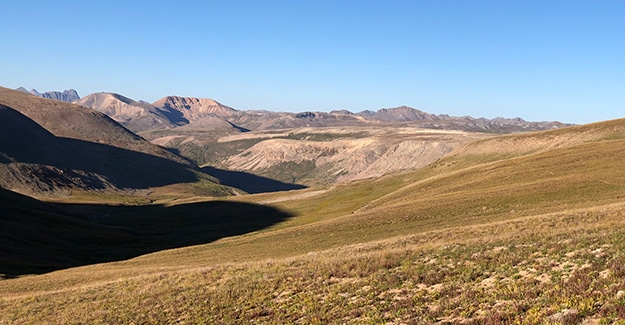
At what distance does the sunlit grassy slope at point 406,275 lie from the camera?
17.8 m

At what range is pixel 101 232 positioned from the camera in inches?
3378

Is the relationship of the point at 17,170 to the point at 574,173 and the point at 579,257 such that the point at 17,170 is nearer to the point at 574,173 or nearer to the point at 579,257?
the point at 574,173

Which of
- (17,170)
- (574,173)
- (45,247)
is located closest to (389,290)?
(574,173)

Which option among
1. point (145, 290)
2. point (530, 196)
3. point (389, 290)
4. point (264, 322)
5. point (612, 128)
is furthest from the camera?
point (612, 128)

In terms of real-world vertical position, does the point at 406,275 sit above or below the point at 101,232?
above

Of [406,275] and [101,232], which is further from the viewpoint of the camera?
[101,232]

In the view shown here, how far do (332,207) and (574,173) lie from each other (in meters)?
42.6

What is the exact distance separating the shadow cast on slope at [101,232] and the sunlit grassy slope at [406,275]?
35.6ft

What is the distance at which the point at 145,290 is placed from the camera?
31438 mm

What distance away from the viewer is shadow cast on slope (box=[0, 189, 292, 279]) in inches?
2466

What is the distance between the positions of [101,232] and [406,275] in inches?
3012

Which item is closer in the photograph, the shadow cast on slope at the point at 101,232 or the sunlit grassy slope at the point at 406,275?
the sunlit grassy slope at the point at 406,275

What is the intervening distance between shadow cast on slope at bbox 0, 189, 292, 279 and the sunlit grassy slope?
10862mm

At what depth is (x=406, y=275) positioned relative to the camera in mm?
23781
